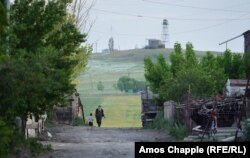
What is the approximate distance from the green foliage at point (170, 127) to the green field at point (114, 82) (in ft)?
35.8

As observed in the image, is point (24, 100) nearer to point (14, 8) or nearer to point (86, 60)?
point (14, 8)

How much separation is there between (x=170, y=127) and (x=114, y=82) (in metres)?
67.6

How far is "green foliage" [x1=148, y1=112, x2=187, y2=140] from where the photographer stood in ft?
98.2

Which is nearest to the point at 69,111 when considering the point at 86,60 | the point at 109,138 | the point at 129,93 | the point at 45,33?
the point at 86,60

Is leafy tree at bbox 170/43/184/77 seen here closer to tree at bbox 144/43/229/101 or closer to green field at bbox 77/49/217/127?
tree at bbox 144/43/229/101

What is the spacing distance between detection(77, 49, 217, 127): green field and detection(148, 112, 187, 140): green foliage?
10919 mm

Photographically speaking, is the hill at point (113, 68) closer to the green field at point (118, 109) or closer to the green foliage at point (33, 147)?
the green field at point (118, 109)

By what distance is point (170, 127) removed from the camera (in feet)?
112

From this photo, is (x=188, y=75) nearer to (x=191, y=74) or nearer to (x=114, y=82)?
(x=191, y=74)

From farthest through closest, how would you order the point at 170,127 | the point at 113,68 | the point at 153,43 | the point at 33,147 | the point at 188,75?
the point at 153,43 → the point at 113,68 → the point at 188,75 → the point at 170,127 → the point at 33,147

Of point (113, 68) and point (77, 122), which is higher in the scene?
point (113, 68)

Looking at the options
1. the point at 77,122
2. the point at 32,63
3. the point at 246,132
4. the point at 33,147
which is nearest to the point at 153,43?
the point at 77,122

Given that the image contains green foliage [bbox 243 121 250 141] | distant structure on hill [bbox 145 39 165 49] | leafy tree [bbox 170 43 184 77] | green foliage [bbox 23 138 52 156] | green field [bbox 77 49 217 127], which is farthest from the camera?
distant structure on hill [bbox 145 39 165 49]

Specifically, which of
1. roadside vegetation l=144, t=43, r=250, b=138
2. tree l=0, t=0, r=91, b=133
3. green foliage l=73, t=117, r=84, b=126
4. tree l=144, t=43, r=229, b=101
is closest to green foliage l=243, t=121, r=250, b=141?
tree l=0, t=0, r=91, b=133
